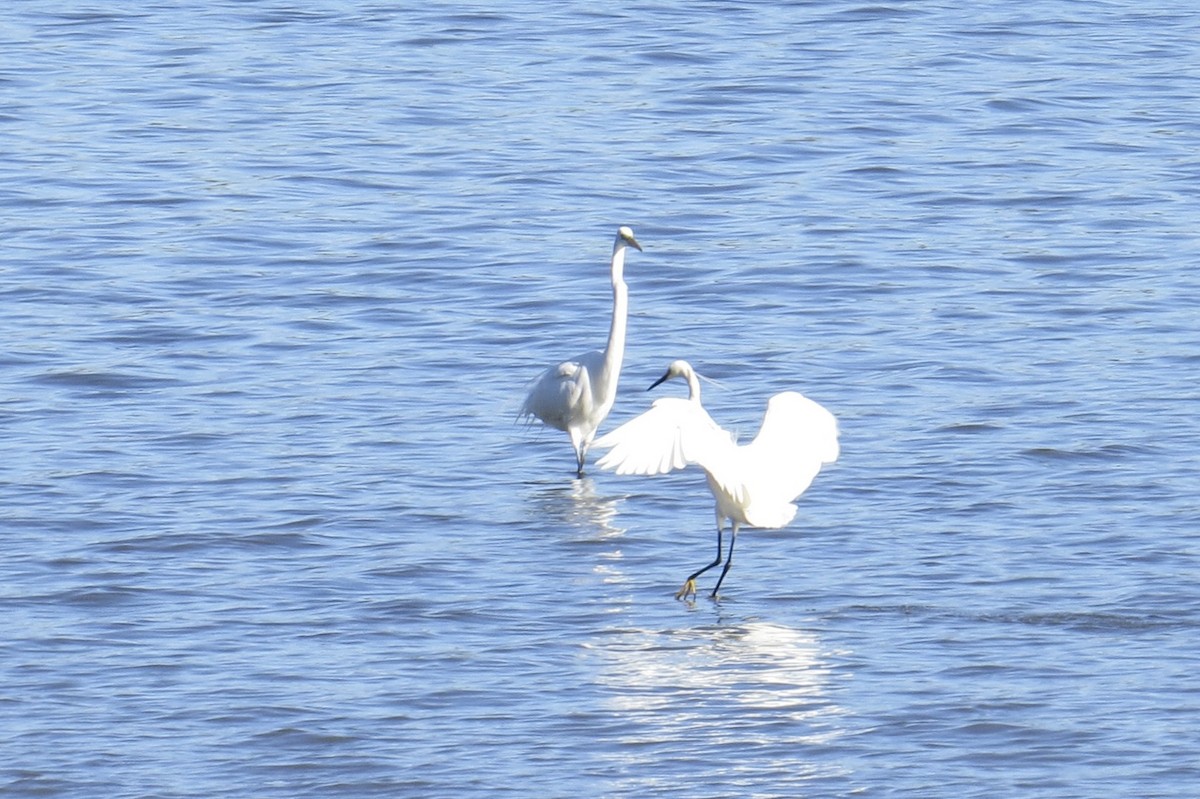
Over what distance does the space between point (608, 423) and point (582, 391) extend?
1062 millimetres

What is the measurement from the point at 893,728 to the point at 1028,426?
4052 millimetres

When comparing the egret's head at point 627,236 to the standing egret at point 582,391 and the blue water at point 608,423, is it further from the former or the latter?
the blue water at point 608,423

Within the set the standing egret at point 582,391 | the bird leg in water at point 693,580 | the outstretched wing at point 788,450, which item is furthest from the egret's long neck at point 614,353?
the outstretched wing at point 788,450

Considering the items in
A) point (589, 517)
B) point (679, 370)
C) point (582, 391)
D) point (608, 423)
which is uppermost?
point (679, 370)

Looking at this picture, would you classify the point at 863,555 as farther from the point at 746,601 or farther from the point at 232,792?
the point at 232,792

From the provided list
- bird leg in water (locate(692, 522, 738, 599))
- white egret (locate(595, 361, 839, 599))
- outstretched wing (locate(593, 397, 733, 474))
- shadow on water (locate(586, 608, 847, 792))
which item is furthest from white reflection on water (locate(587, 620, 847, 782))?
outstretched wing (locate(593, 397, 733, 474))

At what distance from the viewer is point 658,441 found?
333 inches

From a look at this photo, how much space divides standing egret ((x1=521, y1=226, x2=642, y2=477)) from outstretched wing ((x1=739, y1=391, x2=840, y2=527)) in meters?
2.27

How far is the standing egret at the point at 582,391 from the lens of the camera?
449 inches

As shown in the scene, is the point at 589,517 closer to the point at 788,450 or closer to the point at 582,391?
the point at 582,391

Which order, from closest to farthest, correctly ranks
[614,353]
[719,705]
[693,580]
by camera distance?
[719,705], [693,580], [614,353]

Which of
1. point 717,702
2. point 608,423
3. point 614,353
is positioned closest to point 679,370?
point 614,353

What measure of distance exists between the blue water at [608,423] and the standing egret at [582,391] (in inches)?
10.3

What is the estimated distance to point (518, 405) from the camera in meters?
12.0
